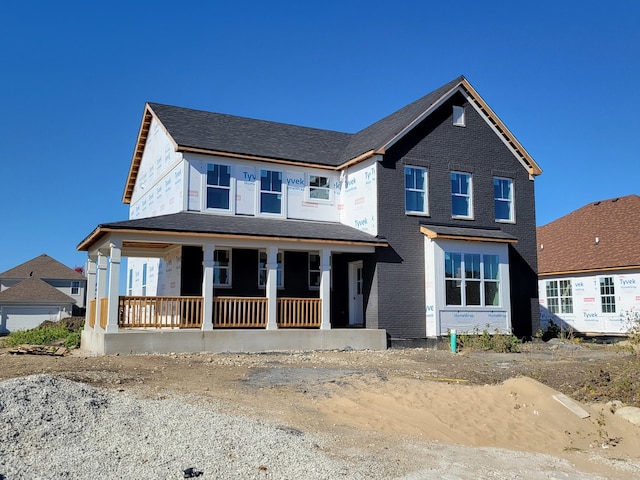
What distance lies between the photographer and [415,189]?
2134cm

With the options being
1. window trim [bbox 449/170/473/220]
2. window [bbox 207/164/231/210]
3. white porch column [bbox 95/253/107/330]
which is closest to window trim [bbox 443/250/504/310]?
window trim [bbox 449/170/473/220]

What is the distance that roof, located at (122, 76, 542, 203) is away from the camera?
2083cm

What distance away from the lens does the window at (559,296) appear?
28.0 m

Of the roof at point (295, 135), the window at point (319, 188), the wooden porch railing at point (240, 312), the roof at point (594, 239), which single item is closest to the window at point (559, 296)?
the roof at point (594, 239)

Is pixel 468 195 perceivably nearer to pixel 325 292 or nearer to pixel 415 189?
pixel 415 189

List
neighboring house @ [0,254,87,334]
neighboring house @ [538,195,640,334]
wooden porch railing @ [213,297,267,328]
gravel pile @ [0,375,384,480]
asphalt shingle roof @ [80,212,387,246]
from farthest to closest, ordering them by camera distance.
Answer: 1. neighboring house @ [0,254,87,334]
2. neighboring house @ [538,195,640,334]
3. wooden porch railing @ [213,297,267,328]
4. asphalt shingle roof @ [80,212,387,246]
5. gravel pile @ [0,375,384,480]

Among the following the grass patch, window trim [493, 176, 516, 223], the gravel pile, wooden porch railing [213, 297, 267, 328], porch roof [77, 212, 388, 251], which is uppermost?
window trim [493, 176, 516, 223]

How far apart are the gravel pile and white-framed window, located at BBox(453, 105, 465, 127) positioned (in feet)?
55.6

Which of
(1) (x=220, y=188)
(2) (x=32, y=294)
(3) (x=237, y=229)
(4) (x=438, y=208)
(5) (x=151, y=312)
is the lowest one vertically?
(5) (x=151, y=312)

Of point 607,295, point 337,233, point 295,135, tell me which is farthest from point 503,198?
point 295,135

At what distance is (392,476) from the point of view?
6531mm

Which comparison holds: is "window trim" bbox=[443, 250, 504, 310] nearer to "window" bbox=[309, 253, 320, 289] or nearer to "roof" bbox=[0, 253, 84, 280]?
"window" bbox=[309, 253, 320, 289]

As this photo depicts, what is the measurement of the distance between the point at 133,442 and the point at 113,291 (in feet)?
33.8

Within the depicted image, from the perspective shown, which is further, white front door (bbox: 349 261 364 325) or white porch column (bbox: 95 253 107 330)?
white front door (bbox: 349 261 364 325)
